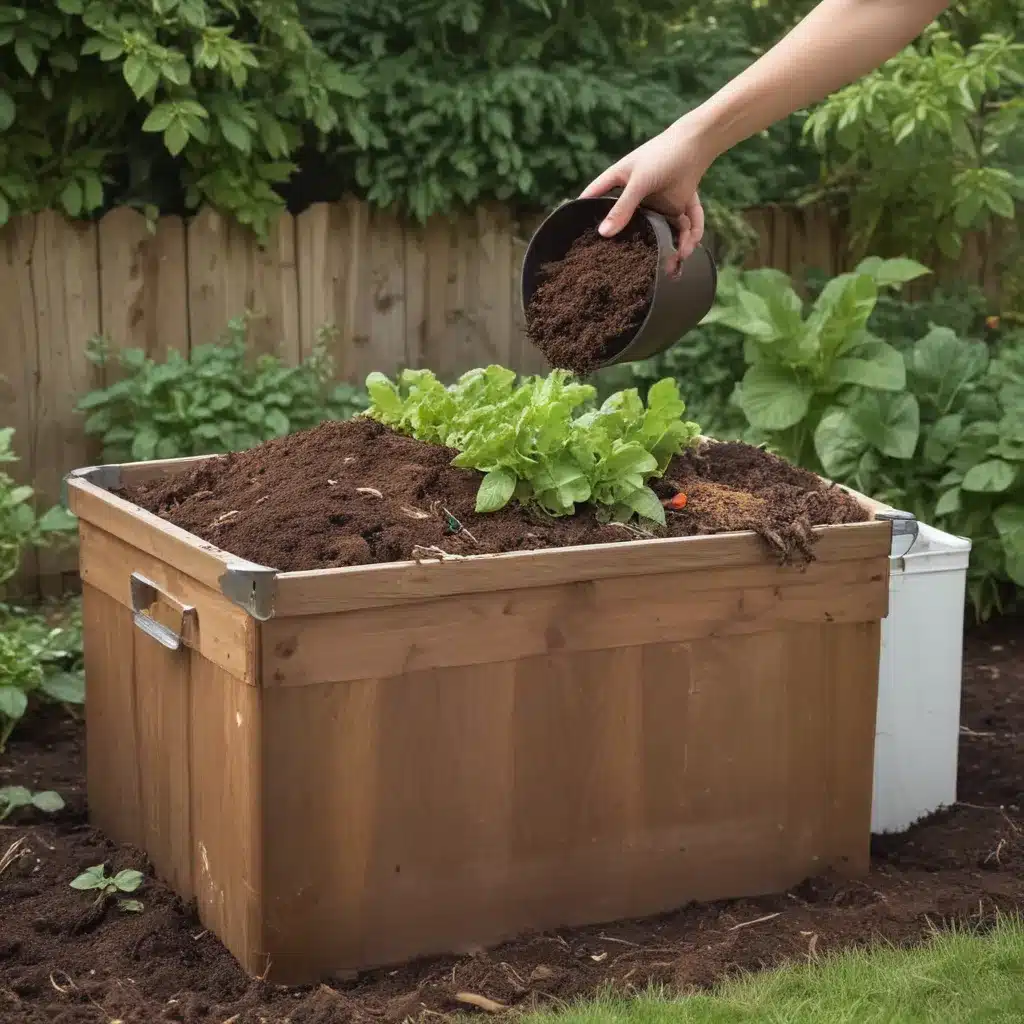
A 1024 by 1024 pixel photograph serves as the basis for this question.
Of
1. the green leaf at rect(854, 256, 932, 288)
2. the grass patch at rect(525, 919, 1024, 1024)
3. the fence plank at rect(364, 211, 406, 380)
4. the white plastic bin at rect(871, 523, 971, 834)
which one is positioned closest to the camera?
the grass patch at rect(525, 919, 1024, 1024)

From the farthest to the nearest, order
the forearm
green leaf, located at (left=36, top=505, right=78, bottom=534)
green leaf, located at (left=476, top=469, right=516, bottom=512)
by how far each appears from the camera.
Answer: green leaf, located at (left=36, top=505, right=78, bottom=534)
green leaf, located at (left=476, top=469, right=516, bottom=512)
the forearm

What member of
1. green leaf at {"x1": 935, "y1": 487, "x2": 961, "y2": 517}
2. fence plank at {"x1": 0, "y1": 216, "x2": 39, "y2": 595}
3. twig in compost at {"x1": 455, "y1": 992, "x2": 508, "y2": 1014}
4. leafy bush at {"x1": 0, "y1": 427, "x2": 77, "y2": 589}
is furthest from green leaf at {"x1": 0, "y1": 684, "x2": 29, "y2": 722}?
green leaf at {"x1": 935, "y1": 487, "x2": 961, "y2": 517}

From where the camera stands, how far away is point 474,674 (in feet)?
9.38

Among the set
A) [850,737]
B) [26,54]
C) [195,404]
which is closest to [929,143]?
[195,404]

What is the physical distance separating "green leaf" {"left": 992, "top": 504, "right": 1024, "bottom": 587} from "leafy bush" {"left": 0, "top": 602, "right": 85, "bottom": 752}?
2718 mm

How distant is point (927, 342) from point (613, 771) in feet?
9.05

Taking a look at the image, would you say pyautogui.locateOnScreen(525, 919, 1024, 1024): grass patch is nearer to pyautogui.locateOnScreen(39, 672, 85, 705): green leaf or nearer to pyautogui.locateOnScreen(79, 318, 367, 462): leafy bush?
pyautogui.locateOnScreen(39, 672, 85, 705): green leaf

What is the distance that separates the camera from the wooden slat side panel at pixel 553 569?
2699 mm

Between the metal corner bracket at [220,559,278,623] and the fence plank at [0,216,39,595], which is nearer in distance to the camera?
the metal corner bracket at [220,559,278,623]

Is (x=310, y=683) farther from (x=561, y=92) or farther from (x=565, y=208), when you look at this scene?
(x=561, y=92)

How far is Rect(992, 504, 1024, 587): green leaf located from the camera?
4.85 metres

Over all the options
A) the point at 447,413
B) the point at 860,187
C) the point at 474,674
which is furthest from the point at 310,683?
the point at 860,187

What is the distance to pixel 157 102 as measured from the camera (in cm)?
604

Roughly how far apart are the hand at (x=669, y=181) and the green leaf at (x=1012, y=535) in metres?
2.03
